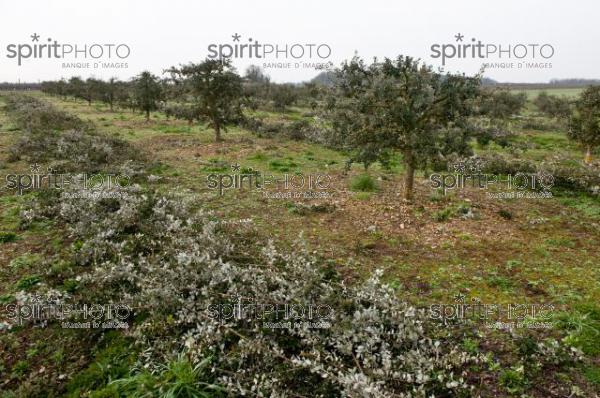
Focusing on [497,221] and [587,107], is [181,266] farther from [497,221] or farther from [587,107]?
[587,107]

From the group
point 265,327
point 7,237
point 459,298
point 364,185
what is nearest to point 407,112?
point 364,185

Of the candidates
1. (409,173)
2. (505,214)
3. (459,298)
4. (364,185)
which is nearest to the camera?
(459,298)

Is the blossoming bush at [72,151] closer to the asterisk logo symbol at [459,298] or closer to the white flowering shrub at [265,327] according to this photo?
the white flowering shrub at [265,327]

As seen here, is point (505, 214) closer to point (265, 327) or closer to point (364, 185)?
point (364, 185)

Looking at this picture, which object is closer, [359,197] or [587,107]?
[359,197]

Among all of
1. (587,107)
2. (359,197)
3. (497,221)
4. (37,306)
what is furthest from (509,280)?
(587,107)

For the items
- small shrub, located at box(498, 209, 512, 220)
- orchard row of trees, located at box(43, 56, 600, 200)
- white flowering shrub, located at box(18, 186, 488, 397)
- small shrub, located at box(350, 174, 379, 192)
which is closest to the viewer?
white flowering shrub, located at box(18, 186, 488, 397)

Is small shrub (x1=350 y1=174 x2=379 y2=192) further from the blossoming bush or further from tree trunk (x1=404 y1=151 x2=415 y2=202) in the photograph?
the blossoming bush

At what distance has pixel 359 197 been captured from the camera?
13047 millimetres

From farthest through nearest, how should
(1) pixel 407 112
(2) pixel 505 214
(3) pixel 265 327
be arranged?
(2) pixel 505 214
(1) pixel 407 112
(3) pixel 265 327

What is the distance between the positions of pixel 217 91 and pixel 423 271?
18918 millimetres

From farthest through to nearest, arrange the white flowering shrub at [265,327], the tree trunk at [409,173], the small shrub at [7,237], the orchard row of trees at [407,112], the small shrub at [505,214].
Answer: the tree trunk at [409,173], the small shrub at [505,214], the orchard row of trees at [407,112], the small shrub at [7,237], the white flowering shrub at [265,327]

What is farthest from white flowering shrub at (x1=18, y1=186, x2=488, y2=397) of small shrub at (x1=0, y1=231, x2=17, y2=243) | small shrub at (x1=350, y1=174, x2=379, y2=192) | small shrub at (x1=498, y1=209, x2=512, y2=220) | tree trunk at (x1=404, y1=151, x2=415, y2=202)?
small shrub at (x1=498, y1=209, x2=512, y2=220)

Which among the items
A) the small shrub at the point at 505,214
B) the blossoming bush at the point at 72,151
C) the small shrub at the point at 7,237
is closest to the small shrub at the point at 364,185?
the small shrub at the point at 505,214
